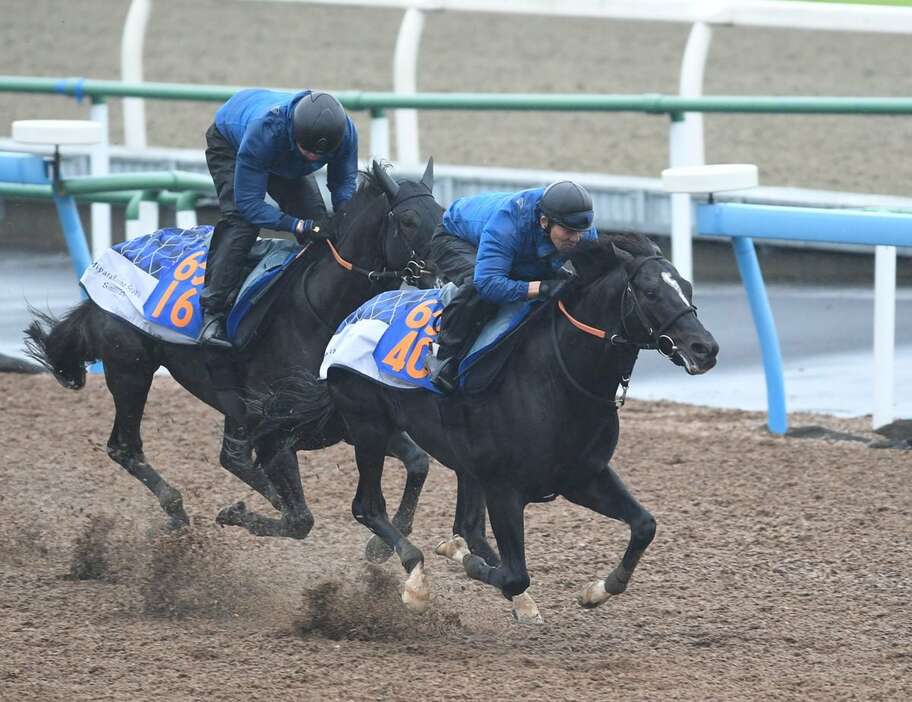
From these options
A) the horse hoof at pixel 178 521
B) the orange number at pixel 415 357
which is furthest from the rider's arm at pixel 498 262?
the horse hoof at pixel 178 521

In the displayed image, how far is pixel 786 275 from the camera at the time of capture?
37.1 feet

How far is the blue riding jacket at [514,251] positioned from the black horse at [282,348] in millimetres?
545

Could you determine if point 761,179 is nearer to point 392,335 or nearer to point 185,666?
point 392,335

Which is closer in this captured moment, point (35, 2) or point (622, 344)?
point (622, 344)

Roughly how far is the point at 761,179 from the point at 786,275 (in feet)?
7.44

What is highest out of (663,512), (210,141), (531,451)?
(210,141)

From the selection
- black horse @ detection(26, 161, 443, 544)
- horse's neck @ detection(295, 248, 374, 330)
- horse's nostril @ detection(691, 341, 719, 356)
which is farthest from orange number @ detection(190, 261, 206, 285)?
horse's nostril @ detection(691, 341, 719, 356)

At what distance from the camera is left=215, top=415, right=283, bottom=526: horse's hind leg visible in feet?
21.5

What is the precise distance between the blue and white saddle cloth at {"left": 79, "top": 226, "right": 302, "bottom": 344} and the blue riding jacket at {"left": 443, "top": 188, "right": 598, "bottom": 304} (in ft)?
3.85

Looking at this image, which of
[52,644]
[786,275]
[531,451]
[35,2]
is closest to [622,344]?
[531,451]

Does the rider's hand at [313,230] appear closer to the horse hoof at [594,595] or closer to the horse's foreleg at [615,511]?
the horse's foreleg at [615,511]

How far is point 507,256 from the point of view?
17.9 feet

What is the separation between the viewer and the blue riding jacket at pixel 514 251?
5398 millimetres

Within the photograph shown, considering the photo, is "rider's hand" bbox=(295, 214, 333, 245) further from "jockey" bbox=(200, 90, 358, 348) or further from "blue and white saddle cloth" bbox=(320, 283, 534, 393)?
"blue and white saddle cloth" bbox=(320, 283, 534, 393)
